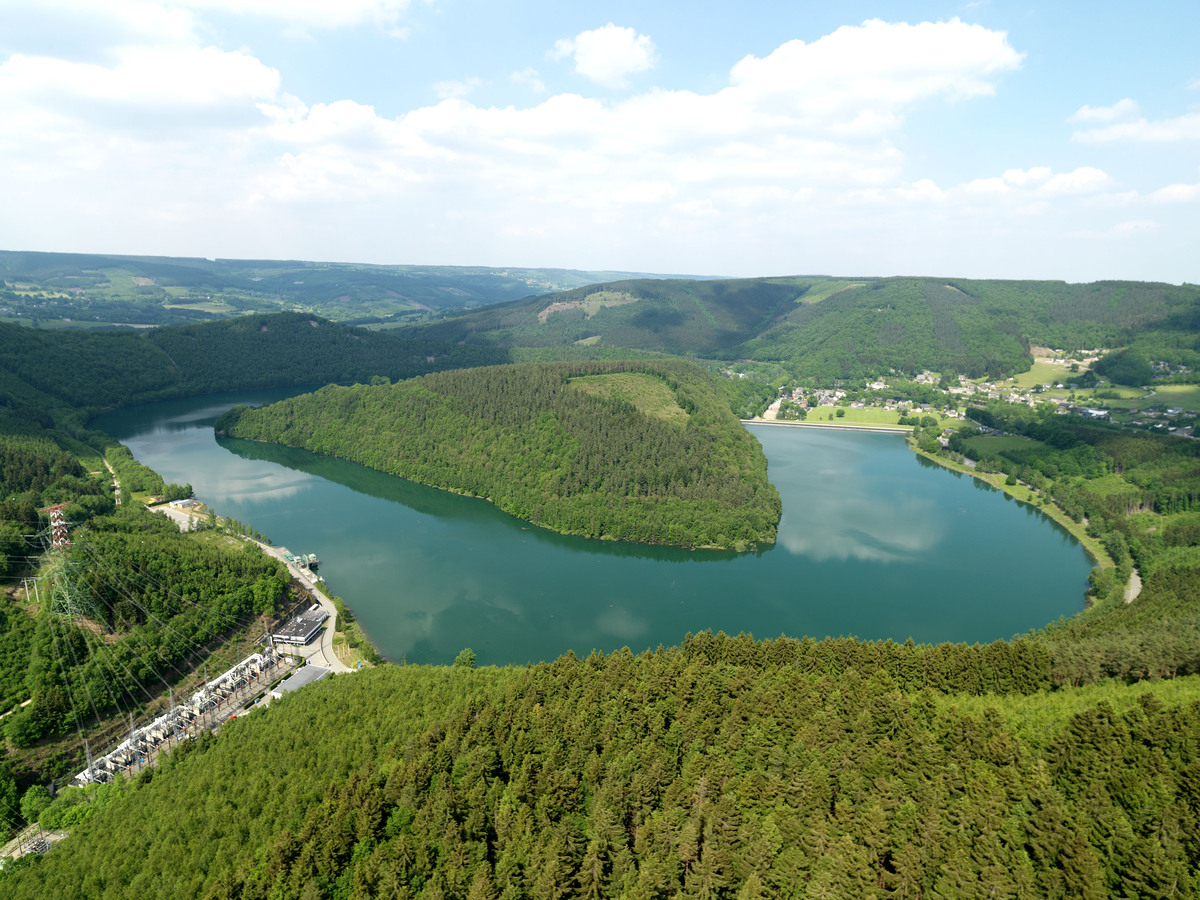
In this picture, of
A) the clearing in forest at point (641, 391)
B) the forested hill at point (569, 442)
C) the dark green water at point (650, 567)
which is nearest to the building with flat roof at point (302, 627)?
the dark green water at point (650, 567)

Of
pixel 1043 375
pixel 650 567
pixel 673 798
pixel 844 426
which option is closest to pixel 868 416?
pixel 844 426

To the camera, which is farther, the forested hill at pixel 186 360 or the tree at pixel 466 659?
the forested hill at pixel 186 360

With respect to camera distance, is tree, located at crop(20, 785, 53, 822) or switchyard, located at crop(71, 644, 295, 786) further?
switchyard, located at crop(71, 644, 295, 786)

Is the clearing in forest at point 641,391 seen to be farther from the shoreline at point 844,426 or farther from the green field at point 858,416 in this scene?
the green field at point 858,416

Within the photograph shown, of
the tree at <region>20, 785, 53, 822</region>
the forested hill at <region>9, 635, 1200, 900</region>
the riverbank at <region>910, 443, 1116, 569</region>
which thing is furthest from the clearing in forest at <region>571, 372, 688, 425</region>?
the tree at <region>20, 785, 53, 822</region>

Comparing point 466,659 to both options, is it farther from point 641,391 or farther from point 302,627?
point 641,391

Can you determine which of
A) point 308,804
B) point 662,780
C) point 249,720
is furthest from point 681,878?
point 249,720

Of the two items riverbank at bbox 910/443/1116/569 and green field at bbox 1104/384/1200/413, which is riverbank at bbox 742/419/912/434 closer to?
riverbank at bbox 910/443/1116/569
